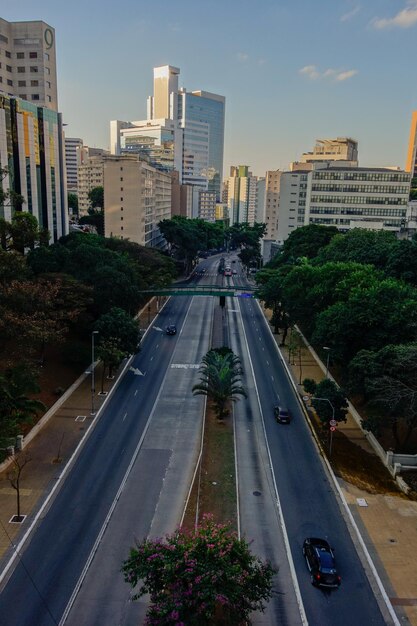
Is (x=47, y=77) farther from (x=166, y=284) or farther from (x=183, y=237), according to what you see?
(x=166, y=284)

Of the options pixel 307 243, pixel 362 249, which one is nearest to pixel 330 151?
pixel 307 243

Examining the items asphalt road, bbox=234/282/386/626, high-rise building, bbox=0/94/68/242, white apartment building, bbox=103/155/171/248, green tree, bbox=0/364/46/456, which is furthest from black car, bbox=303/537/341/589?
white apartment building, bbox=103/155/171/248

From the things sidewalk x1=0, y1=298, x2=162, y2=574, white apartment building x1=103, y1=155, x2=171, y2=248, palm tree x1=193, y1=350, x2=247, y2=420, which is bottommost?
sidewalk x1=0, y1=298, x2=162, y2=574

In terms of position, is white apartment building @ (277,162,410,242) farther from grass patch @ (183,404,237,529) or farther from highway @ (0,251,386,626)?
grass patch @ (183,404,237,529)

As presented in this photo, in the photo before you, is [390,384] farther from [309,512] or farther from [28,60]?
[28,60]

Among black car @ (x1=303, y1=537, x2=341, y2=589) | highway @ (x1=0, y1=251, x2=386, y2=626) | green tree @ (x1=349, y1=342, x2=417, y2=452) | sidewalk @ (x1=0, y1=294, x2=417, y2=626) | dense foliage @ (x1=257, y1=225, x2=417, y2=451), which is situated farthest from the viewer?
dense foliage @ (x1=257, y1=225, x2=417, y2=451)

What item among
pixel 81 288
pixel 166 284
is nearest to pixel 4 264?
pixel 81 288
